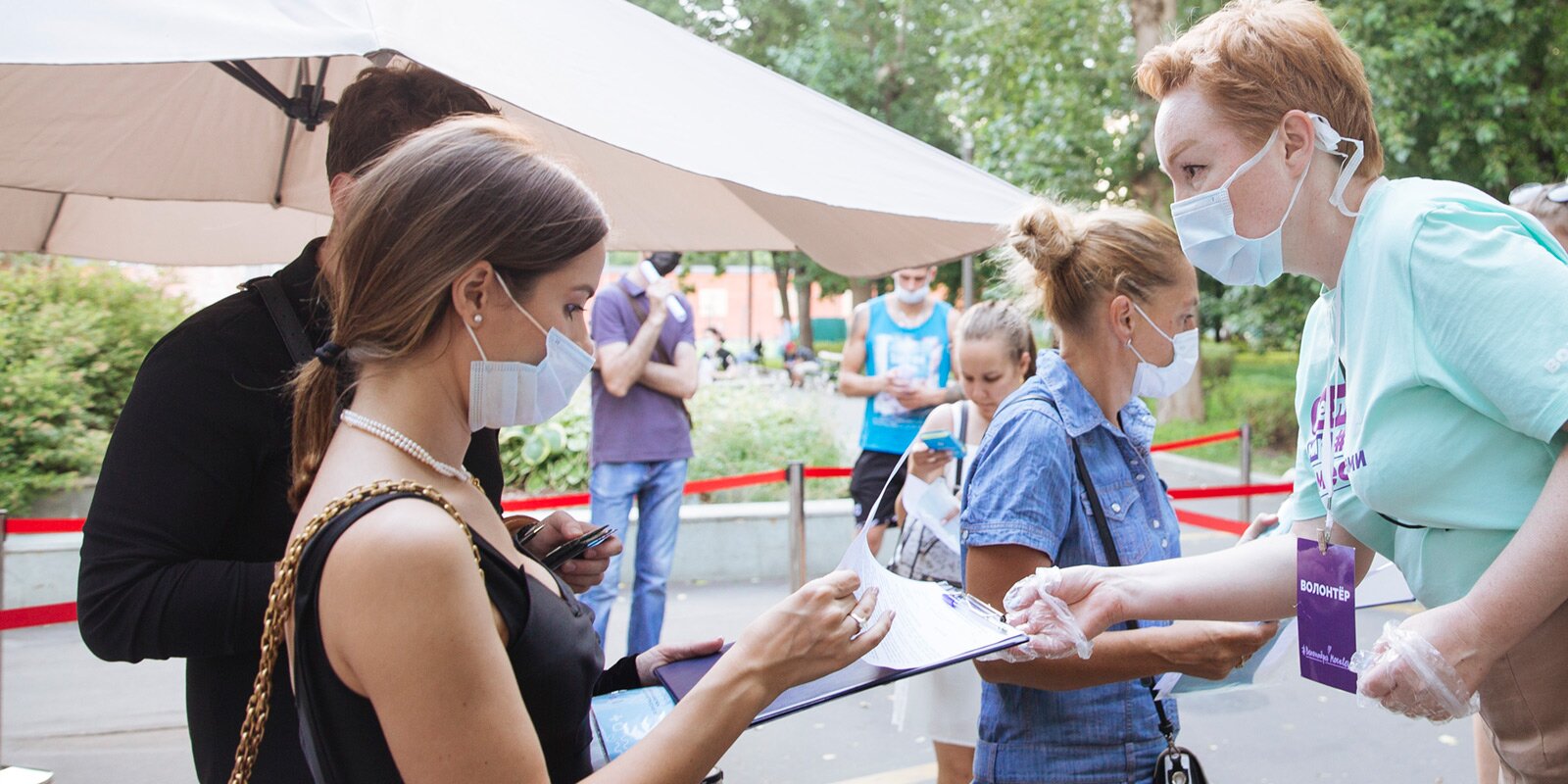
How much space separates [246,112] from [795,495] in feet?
10.3

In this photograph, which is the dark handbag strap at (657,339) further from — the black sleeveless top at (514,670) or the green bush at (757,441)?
the black sleeveless top at (514,670)

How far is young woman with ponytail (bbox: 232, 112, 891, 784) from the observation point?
4.14 ft

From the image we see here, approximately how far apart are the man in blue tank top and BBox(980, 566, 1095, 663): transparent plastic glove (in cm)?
374

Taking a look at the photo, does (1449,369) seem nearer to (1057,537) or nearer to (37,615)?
(1057,537)

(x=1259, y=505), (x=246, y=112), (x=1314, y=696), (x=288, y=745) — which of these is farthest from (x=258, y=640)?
(x=1259, y=505)

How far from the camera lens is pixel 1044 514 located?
2117mm

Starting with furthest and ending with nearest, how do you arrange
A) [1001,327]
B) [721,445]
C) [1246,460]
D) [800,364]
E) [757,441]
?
[800,364] < [757,441] < [721,445] < [1246,460] < [1001,327]

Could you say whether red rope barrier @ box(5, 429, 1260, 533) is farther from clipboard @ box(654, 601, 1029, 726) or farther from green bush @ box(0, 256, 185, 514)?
clipboard @ box(654, 601, 1029, 726)

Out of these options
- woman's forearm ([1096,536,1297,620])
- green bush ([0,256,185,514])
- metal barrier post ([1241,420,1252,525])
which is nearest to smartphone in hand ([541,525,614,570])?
woman's forearm ([1096,536,1297,620])

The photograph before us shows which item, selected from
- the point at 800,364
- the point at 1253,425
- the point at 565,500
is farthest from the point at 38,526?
the point at 800,364

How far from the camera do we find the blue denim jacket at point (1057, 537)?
6.98 feet

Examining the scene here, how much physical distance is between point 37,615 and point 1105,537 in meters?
3.44

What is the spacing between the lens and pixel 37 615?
3.61 m

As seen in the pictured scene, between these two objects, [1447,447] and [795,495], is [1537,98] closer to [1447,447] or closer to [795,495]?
[795,495]
